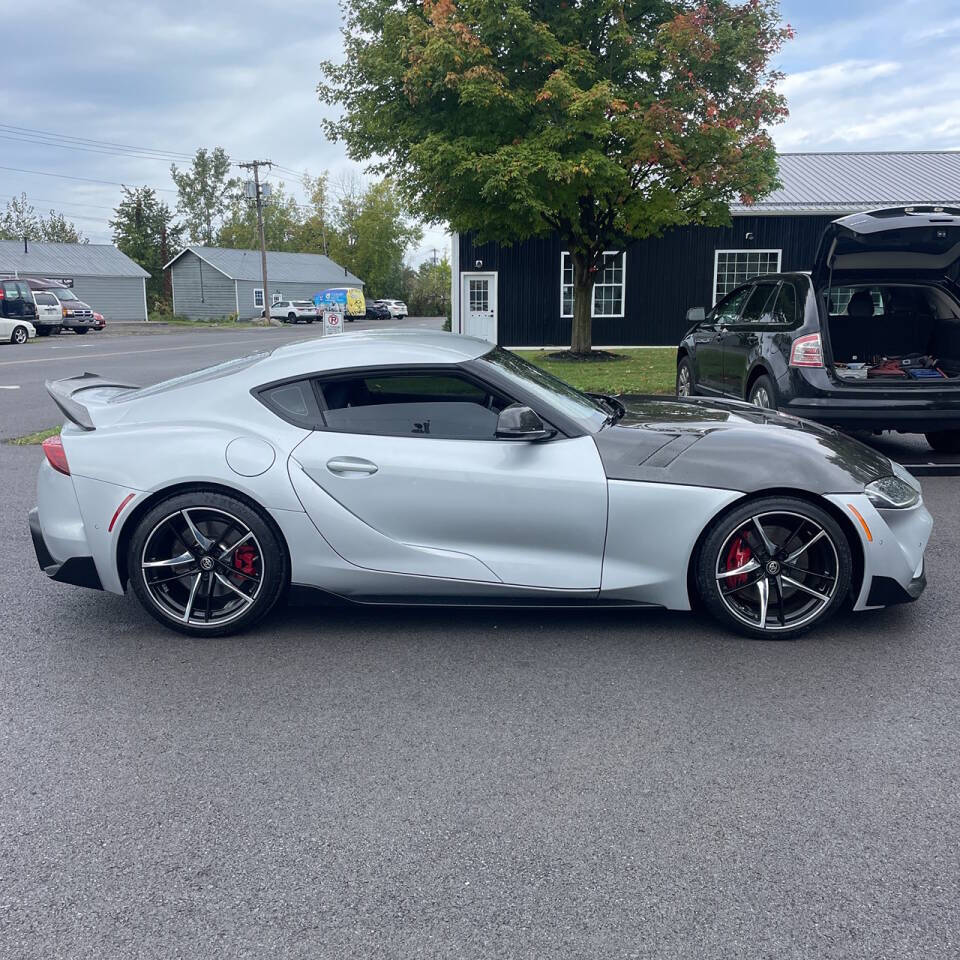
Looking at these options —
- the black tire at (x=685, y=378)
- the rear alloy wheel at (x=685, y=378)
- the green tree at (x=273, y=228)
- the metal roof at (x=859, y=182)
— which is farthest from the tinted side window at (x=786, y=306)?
the green tree at (x=273, y=228)

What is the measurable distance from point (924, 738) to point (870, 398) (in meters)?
4.68

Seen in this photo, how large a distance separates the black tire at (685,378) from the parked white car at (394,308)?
6332cm

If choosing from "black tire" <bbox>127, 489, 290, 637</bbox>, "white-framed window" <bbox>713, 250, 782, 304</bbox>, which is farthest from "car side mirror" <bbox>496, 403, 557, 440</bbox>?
"white-framed window" <bbox>713, 250, 782, 304</bbox>

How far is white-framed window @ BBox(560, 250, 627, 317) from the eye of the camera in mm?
25484

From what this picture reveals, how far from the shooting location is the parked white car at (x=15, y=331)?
102 feet

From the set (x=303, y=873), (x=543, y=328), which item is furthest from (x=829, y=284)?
(x=543, y=328)

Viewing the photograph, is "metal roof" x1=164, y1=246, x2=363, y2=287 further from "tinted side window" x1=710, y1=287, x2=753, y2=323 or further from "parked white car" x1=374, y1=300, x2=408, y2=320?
"tinted side window" x1=710, y1=287, x2=753, y2=323

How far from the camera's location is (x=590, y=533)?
404 centimetres

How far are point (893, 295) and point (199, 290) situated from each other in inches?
2703

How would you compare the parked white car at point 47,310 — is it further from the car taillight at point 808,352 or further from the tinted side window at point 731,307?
the car taillight at point 808,352

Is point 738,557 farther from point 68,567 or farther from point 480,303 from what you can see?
point 480,303

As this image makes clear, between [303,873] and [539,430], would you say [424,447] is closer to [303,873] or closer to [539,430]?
[539,430]

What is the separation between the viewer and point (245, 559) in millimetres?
4199

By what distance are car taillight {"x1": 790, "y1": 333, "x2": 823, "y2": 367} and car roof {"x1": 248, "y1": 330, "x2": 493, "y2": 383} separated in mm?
3850
